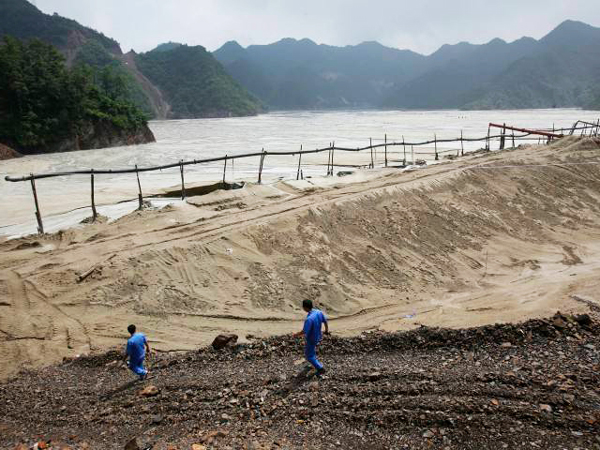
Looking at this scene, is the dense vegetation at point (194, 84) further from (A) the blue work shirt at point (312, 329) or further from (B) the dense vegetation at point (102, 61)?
(A) the blue work shirt at point (312, 329)

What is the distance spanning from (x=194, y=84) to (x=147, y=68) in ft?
54.5

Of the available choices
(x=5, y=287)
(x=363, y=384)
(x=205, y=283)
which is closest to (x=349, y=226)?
(x=205, y=283)

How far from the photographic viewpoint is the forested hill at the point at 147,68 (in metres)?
88.0

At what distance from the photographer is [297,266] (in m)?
9.34

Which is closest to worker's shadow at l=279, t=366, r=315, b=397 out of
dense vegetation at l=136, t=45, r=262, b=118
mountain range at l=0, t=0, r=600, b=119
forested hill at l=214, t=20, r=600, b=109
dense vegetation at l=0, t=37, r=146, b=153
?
dense vegetation at l=0, t=37, r=146, b=153

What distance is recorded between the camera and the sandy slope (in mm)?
7457

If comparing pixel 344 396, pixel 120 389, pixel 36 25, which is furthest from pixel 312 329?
pixel 36 25

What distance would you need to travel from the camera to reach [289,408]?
4.70m

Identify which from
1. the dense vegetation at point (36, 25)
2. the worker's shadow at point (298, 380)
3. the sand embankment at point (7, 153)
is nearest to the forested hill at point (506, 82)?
the dense vegetation at point (36, 25)

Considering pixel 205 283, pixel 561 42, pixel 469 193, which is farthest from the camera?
pixel 561 42

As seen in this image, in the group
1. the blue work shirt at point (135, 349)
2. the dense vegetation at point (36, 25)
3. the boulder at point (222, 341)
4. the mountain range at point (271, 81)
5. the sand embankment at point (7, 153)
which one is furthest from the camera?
the mountain range at point (271, 81)

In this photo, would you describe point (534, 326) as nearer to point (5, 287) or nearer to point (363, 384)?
point (363, 384)

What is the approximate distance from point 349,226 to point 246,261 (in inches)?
123

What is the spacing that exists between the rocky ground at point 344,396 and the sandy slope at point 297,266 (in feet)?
4.09
